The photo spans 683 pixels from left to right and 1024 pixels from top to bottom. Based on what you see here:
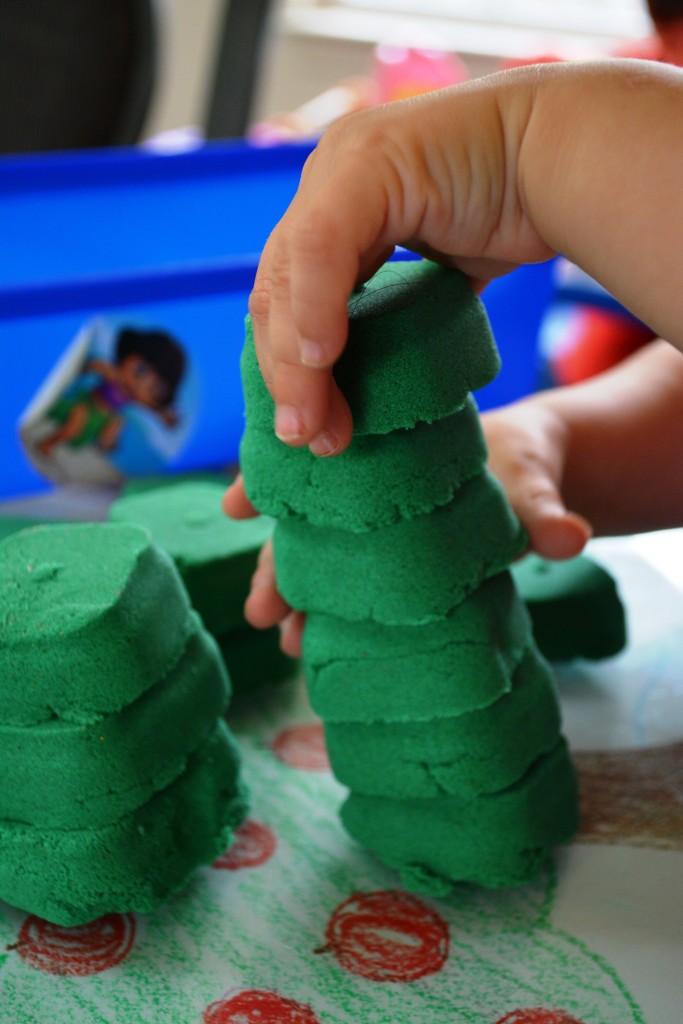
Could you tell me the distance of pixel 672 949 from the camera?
16.9 inches

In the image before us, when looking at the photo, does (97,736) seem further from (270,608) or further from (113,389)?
(113,389)

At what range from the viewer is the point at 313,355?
361 mm

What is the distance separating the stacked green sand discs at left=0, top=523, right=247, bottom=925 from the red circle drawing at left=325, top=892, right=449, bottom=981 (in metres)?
0.07

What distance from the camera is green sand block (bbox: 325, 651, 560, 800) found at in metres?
0.44

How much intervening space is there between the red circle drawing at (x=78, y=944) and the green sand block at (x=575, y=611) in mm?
265

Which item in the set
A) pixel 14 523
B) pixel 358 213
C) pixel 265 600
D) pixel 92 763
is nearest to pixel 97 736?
pixel 92 763

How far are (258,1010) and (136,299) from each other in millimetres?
540

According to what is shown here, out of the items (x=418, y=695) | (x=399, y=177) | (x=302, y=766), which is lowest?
(x=302, y=766)

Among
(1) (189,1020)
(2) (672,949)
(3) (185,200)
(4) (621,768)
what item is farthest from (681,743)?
(3) (185,200)

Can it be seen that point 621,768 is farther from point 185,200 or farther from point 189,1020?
point 185,200

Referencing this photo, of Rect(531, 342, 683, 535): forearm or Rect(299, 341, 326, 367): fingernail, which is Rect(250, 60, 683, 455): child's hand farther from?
Rect(531, 342, 683, 535): forearm

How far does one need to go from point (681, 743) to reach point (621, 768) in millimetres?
41

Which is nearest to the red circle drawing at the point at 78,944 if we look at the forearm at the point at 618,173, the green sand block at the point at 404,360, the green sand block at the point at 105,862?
the green sand block at the point at 105,862

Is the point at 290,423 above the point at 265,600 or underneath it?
above
